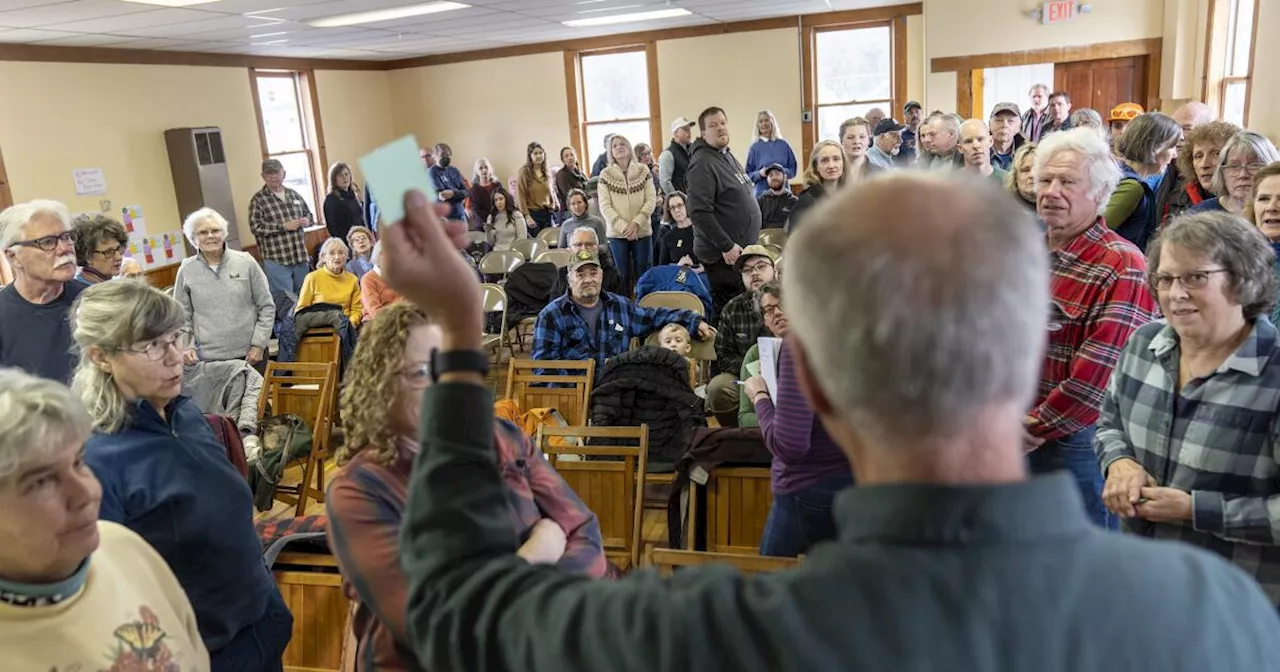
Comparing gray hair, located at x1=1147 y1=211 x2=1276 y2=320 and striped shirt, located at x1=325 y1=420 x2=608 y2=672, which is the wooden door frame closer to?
gray hair, located at x1=1147 y1=211 x2=1276 y2=320

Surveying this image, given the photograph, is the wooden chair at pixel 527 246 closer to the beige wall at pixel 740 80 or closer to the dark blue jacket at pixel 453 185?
the dark blue jacket at pixel 453 185

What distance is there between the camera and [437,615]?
630 millimetres

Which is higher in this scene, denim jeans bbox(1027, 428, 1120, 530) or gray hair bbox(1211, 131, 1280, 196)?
gray hair bbox(1211, 131, 1280, 196)

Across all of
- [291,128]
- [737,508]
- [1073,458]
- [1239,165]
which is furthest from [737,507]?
[291,128]

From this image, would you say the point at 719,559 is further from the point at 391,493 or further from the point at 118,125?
the point at 118,125

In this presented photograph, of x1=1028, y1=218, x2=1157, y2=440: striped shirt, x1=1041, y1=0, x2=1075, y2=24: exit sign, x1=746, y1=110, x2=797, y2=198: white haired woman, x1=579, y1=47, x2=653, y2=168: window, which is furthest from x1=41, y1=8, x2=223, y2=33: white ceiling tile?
x1=1041, y1=0, x2=1075, y2=24: exit sign

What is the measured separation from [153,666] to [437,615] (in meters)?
0.97

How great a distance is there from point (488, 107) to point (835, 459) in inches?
A: 418

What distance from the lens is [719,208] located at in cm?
520

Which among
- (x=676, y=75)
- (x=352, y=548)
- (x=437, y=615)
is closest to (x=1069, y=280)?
(x=352, y=548)

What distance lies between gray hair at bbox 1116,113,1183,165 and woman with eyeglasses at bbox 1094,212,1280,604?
1935 millimetres

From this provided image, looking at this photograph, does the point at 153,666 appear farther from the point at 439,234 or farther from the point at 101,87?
the point at 101,87

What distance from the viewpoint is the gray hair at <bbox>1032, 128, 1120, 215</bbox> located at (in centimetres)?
208

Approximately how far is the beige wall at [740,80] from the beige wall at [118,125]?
514 centimetres
